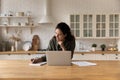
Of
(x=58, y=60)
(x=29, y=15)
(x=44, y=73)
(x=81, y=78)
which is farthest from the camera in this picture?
(x=29, y=15)

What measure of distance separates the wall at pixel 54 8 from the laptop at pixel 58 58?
297 cm

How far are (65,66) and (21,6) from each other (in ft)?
10.9

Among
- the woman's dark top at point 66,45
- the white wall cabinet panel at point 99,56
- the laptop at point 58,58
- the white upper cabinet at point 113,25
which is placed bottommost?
the white wall cabinet panel at point 99,56

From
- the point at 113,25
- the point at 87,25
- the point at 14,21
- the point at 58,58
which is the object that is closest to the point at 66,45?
the point at 58,58

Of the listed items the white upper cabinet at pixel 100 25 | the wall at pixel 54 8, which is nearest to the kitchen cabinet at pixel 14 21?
the wall at pixel 54 8

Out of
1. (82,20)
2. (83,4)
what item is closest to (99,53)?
(82,20)

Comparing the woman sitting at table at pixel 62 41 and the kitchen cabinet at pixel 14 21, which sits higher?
the kitchen cabinet at pixel 14 21

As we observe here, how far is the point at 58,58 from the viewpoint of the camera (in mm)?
2494

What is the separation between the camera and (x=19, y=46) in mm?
5531

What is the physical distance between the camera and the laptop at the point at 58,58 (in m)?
2.47

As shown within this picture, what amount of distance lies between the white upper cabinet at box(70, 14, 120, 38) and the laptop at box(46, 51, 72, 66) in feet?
8.75

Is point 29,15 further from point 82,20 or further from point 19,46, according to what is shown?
point 82,20

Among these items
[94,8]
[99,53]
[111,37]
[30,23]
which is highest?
[94,8]

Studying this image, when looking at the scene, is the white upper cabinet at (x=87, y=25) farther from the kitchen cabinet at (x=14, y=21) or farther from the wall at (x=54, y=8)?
the kitchen cabinet at (x=14, y=21)
